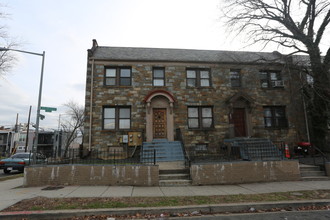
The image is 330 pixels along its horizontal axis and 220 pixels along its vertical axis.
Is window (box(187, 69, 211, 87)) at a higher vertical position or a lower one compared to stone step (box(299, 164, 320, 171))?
higher

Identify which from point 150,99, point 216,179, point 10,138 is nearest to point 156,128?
point 150,99

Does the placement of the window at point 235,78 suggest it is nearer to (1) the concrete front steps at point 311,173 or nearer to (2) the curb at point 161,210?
(1) the concrete front steps at point 311,173

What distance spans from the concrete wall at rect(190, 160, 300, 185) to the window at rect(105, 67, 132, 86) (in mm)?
8778

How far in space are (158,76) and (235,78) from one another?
6370 mm

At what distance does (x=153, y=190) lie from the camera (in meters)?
7.16

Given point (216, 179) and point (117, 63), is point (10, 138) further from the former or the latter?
point (216, 179)

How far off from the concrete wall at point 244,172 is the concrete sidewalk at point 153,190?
1.24 feet

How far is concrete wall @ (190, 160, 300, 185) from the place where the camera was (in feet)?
26.7

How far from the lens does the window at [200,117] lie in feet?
46.9

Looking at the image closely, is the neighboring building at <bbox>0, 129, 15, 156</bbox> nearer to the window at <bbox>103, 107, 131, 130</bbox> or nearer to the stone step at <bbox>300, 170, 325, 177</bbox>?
the window at <bbox>103, 107, 131, 130</bbox>

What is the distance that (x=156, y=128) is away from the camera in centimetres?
1376

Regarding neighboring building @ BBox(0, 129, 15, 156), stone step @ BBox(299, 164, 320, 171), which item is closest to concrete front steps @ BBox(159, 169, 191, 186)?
stone step @ BBox(299, 164, 320, 171)

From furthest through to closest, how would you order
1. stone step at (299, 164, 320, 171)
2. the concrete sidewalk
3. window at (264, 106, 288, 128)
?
window at (264, 106, 288, 128), stone step at (299, 164, 320, 171), the concrete sidewalk

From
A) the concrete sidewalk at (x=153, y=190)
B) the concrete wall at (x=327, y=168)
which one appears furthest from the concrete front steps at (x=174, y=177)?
the concrete wall at (x=327, y=168)
